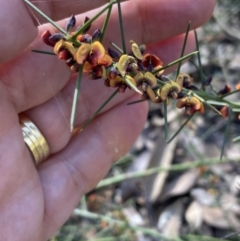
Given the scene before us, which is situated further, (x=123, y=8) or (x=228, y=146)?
(x=228, y=146)

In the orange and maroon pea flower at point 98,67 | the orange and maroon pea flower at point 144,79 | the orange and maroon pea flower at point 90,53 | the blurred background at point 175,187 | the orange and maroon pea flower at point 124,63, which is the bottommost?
the blurred background at point 175,187

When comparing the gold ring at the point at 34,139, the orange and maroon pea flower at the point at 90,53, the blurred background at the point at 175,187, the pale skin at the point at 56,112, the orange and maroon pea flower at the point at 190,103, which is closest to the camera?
the orange and maroon pea flower at the point at 90,53

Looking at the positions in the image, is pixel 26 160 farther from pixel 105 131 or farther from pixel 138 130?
pixel 138 130

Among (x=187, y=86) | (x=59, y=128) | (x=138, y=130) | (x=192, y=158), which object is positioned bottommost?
(x=192, y=158)

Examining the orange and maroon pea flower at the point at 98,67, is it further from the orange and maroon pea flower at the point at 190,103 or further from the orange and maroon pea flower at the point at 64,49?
the orange and maroon pea flower at the point at 190,103

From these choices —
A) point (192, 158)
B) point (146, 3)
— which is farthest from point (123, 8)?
point (192, 158)

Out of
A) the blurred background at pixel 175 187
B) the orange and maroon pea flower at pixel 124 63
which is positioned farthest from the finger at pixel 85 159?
the orange and maroon pea flower at pixel 124 63
